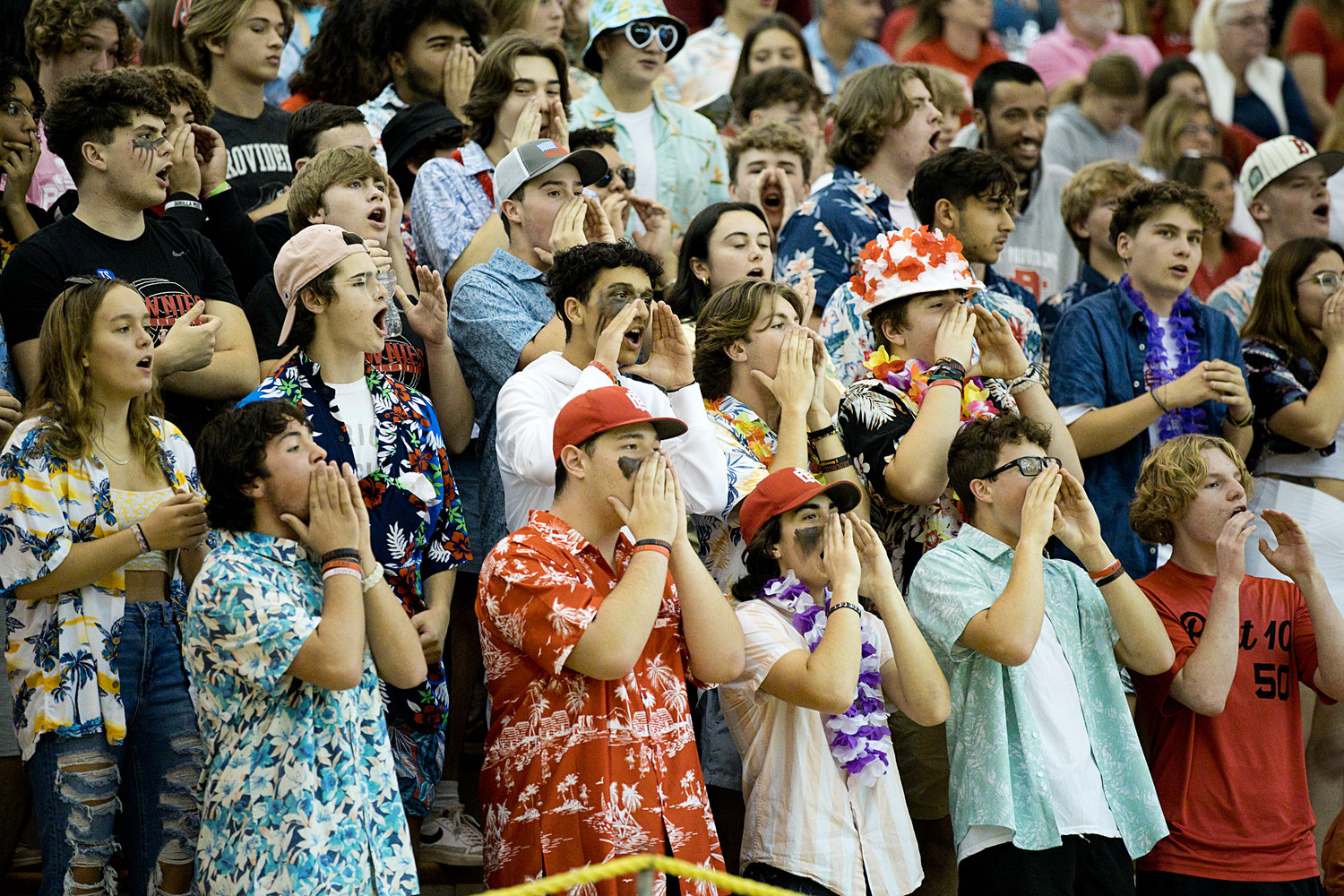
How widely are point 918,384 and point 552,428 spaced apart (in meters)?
1.26

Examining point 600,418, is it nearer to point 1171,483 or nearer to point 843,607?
point 843,607

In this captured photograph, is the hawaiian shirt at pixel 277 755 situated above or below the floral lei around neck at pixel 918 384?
below

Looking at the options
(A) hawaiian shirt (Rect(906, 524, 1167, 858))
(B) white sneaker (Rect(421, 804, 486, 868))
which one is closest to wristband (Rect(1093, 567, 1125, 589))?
(A) hawaiian shirt (Rect(906, 524, 1167, 858))

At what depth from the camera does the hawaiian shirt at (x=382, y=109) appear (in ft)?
20.2

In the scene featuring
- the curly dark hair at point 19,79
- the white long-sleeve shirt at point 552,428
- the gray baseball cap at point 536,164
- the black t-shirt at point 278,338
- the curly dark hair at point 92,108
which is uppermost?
the curly dark hair at point 19,79

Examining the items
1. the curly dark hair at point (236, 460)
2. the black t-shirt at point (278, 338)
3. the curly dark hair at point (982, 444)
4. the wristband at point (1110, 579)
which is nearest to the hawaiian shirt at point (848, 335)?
the curly dark hair at point (982, 444)

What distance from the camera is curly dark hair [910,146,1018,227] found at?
548 cm

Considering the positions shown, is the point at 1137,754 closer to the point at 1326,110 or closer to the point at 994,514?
the point at 994,514

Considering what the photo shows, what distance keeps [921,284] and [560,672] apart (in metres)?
1.91

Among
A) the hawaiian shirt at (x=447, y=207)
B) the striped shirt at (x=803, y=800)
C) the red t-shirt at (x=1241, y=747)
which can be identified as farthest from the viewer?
the hawaiian shirt at (x=447, y=207)

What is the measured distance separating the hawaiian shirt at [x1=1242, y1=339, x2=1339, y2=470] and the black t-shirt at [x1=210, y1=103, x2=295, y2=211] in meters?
3.89

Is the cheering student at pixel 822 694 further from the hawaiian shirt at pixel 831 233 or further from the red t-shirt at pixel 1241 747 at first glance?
the hawaiian shirt at pixel 831 233

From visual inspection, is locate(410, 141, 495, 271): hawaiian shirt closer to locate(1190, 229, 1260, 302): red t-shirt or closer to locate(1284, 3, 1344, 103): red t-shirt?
locate(1190, 229, 1260, 302): red t-shirt

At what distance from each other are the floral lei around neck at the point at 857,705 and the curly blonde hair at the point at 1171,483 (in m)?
1.12
